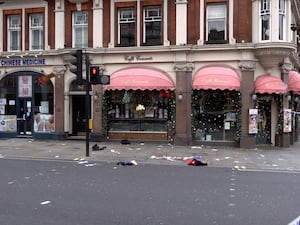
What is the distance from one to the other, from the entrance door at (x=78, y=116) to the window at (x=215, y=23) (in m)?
7.38

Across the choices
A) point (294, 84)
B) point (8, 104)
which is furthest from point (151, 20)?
point (8, 104)

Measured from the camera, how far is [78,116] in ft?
71.4

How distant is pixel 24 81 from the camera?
2188cm

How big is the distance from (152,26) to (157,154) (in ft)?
23.3

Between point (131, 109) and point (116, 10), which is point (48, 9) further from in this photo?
point (131, 109)

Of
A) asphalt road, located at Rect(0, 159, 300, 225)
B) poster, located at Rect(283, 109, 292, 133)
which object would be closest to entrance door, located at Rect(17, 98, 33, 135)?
asphalt road, located at Rect(0, 159, 300, 225)

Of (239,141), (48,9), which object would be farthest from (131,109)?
(48,9)

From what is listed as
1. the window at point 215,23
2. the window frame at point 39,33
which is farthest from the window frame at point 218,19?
the window frame at point 39,33

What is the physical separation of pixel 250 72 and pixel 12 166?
11.2 metres

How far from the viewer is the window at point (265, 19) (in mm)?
18516

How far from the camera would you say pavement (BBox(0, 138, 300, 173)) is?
1400cm

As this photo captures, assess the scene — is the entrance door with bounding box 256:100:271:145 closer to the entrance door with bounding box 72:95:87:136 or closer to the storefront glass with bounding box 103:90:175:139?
the storefront glass with bounding box 103:90:175:139

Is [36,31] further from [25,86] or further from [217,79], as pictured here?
[217,79]

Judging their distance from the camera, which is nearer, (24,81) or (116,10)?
(116,10)
